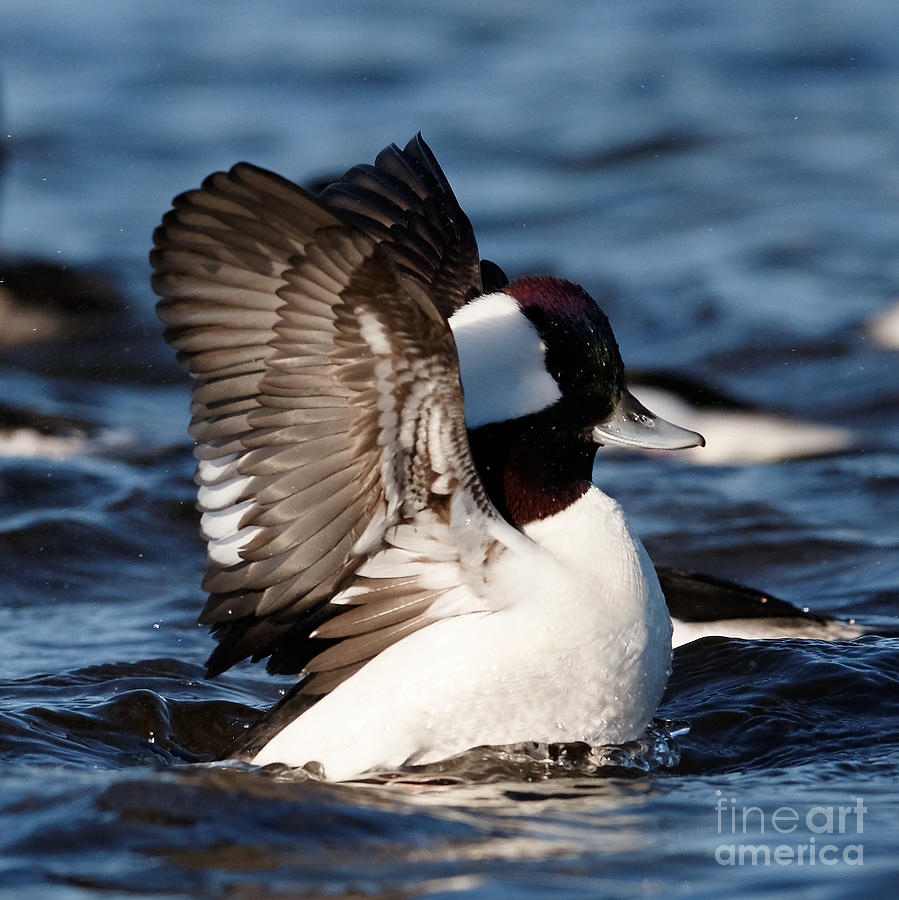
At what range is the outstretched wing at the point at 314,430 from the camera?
3.20 meters

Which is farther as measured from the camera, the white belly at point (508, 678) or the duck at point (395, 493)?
the white belly at point (508, 678)

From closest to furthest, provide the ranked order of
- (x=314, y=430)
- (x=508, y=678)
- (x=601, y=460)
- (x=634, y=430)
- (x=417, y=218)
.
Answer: (x=314, y=430) → (x=508, y=678) → (x=634, y=430) → (x=417, y=218) → (x=601, y=460)

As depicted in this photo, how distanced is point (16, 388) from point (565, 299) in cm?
508

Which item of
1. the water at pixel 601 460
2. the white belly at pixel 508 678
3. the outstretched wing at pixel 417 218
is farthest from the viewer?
the outstretched wing at pixel 417 218

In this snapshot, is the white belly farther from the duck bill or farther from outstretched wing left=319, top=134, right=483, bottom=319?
outstretched wing left=319, top=134, right=483, bottom=319

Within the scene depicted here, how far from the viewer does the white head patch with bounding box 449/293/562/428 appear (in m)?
3.68

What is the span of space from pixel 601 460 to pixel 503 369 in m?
3.87

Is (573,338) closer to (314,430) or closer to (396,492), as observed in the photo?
(396,492)

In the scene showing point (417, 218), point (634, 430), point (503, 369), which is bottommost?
point (634, 430)

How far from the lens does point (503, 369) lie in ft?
12.1

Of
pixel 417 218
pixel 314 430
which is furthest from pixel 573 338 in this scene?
pixel 417 218

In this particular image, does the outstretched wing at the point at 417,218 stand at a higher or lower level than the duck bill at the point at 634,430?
higher

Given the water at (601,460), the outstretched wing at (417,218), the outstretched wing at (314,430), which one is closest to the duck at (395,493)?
the outstretched wing at (314,430)

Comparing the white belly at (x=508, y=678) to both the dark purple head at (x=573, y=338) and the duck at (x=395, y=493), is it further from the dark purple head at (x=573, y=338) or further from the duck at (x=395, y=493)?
the dark purple head at (x=573, y=338)
